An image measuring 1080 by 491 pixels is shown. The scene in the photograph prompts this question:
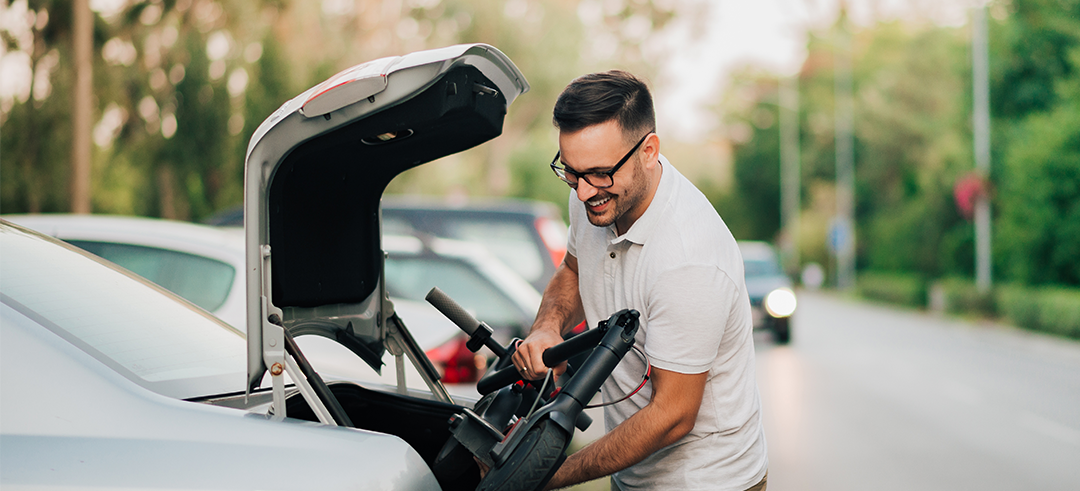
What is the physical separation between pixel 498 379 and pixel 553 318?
0.24 metres

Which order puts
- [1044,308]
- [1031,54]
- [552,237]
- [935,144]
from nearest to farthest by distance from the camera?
[552,237] → [1044,308] → [1031,54] → [935,144]

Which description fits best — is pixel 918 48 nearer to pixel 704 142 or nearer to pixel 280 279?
pixel 704 142

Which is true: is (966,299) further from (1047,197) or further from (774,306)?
(774,306)

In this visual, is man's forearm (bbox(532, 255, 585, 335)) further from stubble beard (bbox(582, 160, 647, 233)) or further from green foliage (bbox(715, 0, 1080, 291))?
green foliage (bbox(715, 0, 1080, 291))

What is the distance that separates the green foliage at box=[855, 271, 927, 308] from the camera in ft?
95.0

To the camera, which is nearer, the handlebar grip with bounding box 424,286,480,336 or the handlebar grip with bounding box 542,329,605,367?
the handlebar grip with bounding box 542,329,605,367

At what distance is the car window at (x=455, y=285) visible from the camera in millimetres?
6012

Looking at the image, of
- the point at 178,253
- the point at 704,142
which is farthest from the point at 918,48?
the point at 178,253

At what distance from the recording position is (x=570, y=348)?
2.25m

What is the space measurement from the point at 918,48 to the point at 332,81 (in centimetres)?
4519

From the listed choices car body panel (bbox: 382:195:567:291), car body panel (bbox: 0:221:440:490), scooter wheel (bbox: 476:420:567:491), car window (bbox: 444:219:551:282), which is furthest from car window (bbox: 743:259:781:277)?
car body panel (bbox: 0:221:440:490)

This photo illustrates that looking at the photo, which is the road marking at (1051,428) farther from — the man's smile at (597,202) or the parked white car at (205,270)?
the man's smile at (597,202)

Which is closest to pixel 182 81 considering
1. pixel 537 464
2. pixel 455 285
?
pixel 455 285

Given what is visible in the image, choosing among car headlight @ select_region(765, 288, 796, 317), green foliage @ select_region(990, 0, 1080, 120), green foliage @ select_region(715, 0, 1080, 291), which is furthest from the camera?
green foliage @ select_region(990, 0, 1080, 120)
